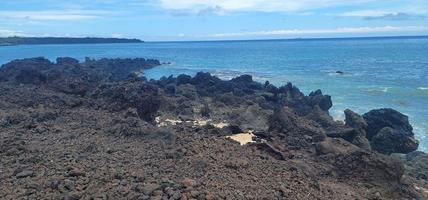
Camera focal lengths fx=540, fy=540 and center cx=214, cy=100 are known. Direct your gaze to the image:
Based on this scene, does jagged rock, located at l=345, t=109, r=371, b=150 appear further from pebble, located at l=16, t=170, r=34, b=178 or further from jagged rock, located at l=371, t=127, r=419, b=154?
pebble, located at l=16, t=170, r=34, b=178

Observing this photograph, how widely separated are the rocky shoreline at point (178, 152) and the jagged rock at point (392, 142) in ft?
0.12

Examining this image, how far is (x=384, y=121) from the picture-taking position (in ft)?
69.8

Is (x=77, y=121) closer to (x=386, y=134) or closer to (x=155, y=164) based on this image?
(x=155, y=164)

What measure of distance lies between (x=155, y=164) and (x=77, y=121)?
606 cm

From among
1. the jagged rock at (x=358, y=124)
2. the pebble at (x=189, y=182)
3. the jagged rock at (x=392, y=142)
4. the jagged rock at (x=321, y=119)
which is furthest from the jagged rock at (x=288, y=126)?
the pebble at (x=189, y=182)

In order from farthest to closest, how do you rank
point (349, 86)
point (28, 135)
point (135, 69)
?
point (135, 69), point (349, 86), point (28, 135)

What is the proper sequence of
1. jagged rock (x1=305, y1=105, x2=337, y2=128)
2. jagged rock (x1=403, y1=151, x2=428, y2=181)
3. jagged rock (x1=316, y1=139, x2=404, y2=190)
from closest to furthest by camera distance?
1. jagged rock (x1=316, y1=139, x2=404, y2=190)
2. jagged rock (x1=403, y1=151, x2=428, y2=181)
3. jagged rock (x1=305, y1=105, x2=337, y2=128)

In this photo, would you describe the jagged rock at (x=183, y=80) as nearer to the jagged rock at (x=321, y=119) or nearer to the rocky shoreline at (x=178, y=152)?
the rocky shoreline at (x=178, y=152)

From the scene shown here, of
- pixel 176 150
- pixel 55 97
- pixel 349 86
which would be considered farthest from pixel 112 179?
pixel 349 86

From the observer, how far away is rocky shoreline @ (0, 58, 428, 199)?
34.0ft

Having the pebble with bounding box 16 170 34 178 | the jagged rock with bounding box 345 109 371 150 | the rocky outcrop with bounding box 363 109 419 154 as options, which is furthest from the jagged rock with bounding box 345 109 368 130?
the pebble with bounding box 16 170 34 178

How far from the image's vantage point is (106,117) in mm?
17578

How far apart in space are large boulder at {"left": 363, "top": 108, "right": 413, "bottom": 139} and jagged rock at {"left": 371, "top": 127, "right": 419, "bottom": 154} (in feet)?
5.29

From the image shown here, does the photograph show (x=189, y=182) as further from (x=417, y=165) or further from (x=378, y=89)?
(x=378, y=89)
